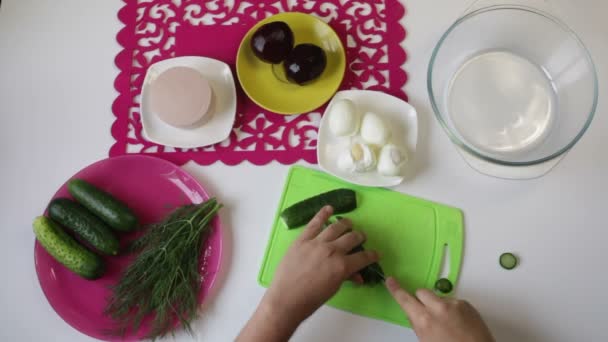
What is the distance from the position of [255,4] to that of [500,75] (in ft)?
1.82

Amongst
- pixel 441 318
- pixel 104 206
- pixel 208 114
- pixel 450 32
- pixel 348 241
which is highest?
pixel 450 32

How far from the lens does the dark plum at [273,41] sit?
0.88 metres

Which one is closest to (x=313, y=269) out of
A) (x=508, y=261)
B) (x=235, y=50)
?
(x=508, y=261)

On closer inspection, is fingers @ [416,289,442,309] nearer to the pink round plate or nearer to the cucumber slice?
the cucumber slice

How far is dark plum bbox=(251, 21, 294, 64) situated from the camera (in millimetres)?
883

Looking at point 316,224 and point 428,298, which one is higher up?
point 316,224

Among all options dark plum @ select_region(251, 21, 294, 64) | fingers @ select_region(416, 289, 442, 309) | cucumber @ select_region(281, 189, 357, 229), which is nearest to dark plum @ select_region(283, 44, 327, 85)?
dark plum @ select_region(251, 21, 294, 64)

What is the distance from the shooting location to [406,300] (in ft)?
2.58

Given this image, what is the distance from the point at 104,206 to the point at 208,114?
0.90 ft

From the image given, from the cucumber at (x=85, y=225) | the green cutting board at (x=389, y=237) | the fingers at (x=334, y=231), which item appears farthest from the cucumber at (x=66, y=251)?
the fingers at (x=334, y=231)

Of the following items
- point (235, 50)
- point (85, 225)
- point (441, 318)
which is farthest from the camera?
point (235, 50)

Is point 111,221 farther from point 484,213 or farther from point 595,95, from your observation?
point 595,95

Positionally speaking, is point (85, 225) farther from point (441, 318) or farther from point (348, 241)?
point (441, 318)

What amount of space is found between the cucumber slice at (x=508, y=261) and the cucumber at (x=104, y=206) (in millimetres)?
731
